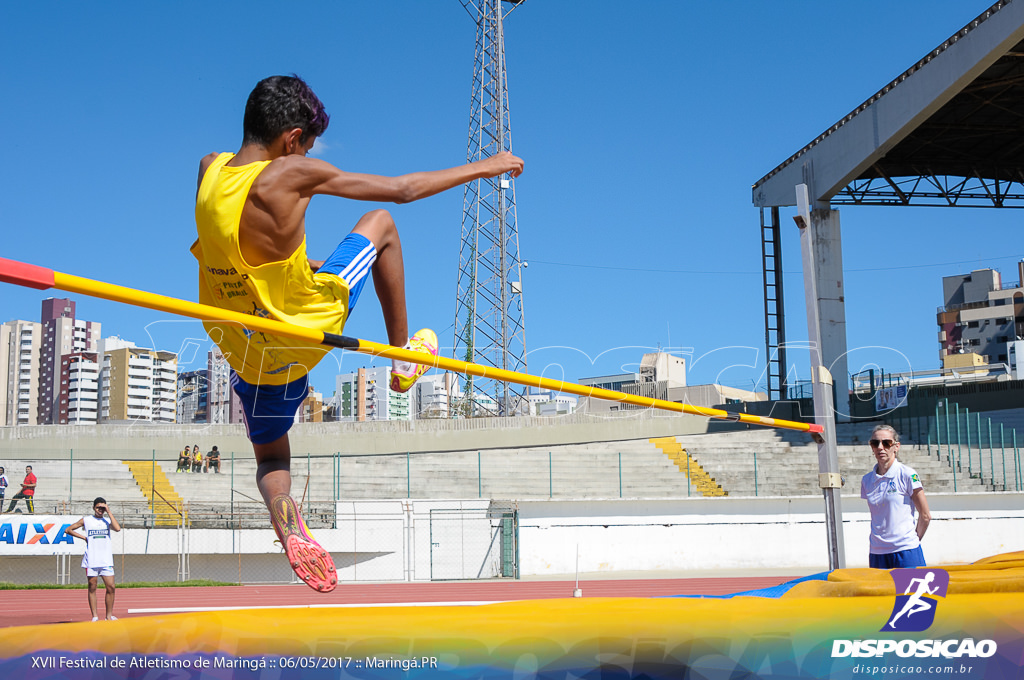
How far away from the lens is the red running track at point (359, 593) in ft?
35.7

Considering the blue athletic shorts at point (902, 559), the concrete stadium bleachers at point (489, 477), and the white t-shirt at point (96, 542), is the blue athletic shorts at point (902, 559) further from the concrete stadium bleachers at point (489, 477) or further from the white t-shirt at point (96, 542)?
the concrete stadium bleachers at point (489, 477)

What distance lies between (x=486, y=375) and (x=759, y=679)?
1408 millimetres

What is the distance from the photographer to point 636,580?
13547mm

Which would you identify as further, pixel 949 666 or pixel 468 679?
pixel 949 666

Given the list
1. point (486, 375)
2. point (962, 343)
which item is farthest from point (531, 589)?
point (962, 343)

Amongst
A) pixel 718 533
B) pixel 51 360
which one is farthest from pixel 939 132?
pixel 51 360

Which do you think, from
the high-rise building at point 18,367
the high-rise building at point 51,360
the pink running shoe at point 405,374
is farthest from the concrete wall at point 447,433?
the high-rise building at point 18,367

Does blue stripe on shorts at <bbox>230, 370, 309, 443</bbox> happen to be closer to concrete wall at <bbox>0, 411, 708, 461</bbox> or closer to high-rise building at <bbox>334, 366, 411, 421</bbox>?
high-rise building at <bbox>334, 366, 411, 421</bbox>

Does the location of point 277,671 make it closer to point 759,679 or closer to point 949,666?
point 759,679

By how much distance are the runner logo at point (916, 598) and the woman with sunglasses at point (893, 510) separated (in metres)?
1.63

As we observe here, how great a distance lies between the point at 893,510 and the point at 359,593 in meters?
9.64

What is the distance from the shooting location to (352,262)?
2514mm

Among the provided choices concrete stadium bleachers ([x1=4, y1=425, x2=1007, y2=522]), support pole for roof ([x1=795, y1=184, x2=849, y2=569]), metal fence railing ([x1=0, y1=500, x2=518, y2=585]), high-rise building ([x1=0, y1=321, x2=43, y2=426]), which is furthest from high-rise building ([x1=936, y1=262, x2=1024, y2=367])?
high-rise building ([x1=0, y1=321, x2=43, y2=426])

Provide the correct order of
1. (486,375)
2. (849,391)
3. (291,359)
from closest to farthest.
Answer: (291,359) → (486,375) → (849,391)
